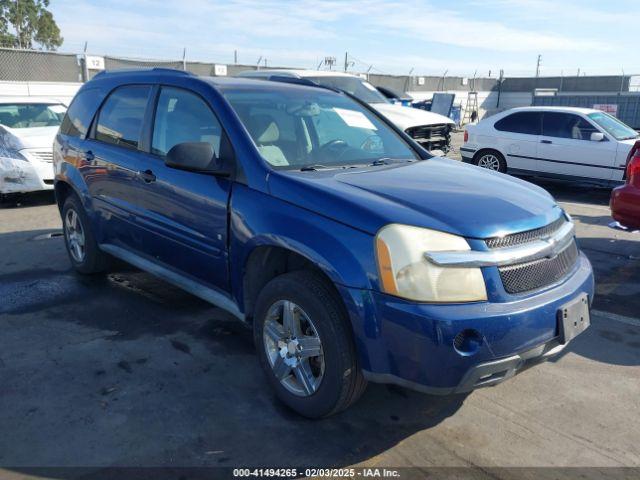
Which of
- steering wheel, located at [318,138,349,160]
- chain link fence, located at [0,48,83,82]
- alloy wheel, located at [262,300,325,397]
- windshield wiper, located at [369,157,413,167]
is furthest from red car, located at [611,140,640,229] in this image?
chain link fence, located at [0,48,83,82]

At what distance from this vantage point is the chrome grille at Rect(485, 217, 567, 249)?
276 centimetres

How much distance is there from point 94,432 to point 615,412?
9.64 ft

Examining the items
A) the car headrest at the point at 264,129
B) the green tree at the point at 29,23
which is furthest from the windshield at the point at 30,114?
the green tree at the point at 29,23

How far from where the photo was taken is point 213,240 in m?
3.57

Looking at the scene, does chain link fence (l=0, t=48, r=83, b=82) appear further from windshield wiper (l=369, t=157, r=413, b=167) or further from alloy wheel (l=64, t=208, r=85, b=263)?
windshield wiper (l=369, t=157, r=413, b=167)

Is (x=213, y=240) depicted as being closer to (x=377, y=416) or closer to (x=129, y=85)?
(x=377, y=416)

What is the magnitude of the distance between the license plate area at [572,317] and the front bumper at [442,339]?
113mm

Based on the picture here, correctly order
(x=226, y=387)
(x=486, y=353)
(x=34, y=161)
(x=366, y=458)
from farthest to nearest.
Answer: (x=34, y=161) → (x=226, y=387) → (x=366, y=458) → (x=486, y=353)

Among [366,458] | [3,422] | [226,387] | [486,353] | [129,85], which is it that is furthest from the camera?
[129,85]

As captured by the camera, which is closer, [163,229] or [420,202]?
[420,202]

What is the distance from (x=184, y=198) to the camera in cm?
373

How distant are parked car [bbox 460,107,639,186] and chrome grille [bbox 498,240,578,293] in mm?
7573

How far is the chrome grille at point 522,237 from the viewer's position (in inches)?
108

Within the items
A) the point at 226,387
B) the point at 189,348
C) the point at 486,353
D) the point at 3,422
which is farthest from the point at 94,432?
the point at 486,353
